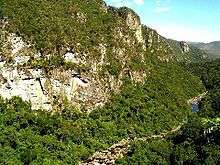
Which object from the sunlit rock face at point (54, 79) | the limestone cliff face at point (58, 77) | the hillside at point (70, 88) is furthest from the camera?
the limestone cliff face at point (58, 77)

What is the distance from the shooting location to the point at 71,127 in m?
117

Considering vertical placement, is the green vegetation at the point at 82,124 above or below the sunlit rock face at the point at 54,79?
below

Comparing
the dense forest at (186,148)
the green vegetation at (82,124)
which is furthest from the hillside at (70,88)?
the dense forest at (186,148)

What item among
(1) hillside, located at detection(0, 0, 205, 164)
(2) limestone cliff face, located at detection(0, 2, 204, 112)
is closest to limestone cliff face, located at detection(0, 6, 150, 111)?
(2) limestone cliff face, located at detection(0, 2, 204, 112)

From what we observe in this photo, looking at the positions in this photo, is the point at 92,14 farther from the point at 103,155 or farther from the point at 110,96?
the point at 103,155

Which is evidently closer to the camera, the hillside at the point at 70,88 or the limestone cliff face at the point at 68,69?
the hillside at the point at 70,88

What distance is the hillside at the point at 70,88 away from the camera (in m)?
109

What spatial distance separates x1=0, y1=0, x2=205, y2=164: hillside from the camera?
357 ft

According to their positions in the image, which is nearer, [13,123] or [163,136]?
[13,123]

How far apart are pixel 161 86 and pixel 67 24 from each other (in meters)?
45.0

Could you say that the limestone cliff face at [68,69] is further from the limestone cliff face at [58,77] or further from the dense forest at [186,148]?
the dense forest at [186,148]

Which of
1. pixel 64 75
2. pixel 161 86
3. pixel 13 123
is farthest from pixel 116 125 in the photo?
pixel 161 86

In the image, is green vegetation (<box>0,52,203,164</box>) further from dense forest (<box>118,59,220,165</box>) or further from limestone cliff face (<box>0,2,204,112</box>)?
dense forest (<box>118,59,220,165</box>)

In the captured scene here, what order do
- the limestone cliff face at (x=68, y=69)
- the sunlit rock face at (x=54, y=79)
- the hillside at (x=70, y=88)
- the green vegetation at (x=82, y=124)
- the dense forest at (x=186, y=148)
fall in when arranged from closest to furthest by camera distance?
the green vegetation at (x=82, y=124), the dense forest at (x=186, y=148), the hillside at (x=70, y=88), the sunlit rock face at (x=54, y=79), the limestone cliff face at (x=68, y=69)
